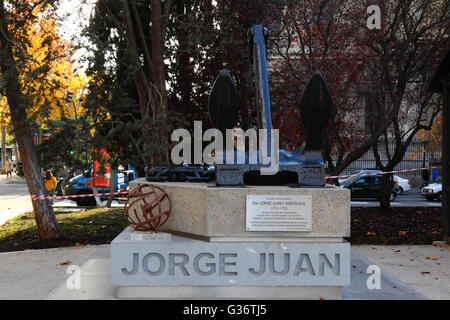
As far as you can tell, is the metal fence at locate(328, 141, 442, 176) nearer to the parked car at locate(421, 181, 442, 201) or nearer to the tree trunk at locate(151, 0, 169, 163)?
the parked car at locate(421, 181, 442, 201)

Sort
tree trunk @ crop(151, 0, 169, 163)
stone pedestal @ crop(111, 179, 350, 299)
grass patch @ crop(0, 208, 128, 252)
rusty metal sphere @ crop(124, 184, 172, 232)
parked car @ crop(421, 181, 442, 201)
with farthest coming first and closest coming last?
parked car @ crop(421, 181, 442, 201)
tree trunk @ crop(151, 0, 169, 163)
grass patch @ crop(0, 208, 128, 252)
rusty metal sphere @ crop(124, 184, 172, 232)
stone pedestal @ crop(111, 179, 350, 299)

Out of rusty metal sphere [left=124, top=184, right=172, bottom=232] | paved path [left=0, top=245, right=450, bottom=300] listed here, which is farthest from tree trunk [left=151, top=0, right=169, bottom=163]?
rusty metal sphere [left=124, top=184, right=172, bottom=232]

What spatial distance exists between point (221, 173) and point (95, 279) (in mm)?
2107

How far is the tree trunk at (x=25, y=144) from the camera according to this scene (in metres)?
8.82

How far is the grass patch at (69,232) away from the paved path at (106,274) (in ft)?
3.09

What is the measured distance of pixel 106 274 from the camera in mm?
5594

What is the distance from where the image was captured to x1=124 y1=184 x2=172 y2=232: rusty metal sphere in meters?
4.78

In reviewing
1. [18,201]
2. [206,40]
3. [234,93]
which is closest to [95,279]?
[234,93]

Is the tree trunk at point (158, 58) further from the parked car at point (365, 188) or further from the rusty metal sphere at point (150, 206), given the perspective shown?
the parked car at point (365, 188)

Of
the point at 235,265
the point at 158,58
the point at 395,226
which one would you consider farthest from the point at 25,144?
the point at 395,226

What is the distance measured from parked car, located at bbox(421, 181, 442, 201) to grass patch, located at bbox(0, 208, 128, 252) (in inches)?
564

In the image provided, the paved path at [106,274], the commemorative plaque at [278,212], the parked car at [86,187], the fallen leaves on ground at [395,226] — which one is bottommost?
the fallen leaves on ground at [395,226]

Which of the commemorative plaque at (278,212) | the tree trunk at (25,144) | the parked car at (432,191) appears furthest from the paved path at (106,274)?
the parked car at (432,191)

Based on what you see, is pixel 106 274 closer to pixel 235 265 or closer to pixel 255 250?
pixel 235 265
